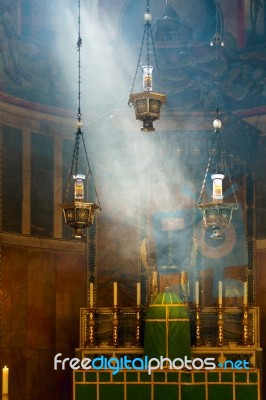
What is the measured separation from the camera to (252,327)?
13.2m

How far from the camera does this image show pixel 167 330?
12695 millimetres

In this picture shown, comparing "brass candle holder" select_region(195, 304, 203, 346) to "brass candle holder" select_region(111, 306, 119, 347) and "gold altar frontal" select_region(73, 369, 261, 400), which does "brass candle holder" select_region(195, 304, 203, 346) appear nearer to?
"gold altar frontal" select_region(73, 369, 261, 400)

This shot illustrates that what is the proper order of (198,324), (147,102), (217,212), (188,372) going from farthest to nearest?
(198,324) → (188,372) → (217,212) → (147,102)

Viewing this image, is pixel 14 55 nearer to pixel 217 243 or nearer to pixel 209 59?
pixel 209 59

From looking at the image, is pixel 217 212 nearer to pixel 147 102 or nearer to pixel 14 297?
pixel 147 102

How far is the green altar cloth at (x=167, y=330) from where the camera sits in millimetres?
12656

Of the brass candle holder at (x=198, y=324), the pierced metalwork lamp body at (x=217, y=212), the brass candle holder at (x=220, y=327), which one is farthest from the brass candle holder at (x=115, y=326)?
the pierced metalwork lamp body at (x=217, y=212)

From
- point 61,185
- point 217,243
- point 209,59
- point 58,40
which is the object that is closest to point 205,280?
point 217,243

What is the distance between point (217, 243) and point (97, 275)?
2.08 meters

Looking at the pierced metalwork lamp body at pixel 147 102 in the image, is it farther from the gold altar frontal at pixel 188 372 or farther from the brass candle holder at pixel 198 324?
the gold altar frontal at pixel 188 372

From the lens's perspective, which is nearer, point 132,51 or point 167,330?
point 167,330

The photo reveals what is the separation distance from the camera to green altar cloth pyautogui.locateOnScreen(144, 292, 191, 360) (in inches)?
498

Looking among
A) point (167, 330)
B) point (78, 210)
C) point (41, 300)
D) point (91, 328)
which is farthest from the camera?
point (41, 300)

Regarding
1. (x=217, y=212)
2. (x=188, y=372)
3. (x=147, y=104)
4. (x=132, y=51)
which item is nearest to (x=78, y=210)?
(x=217, y=212)
